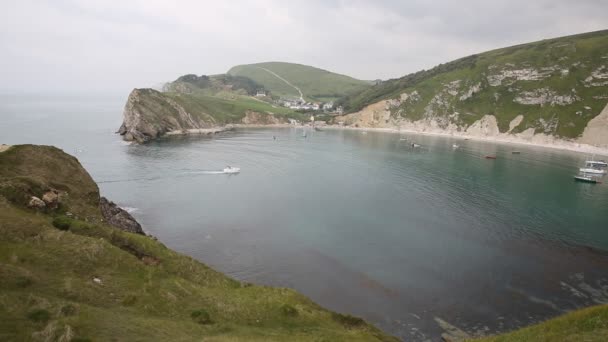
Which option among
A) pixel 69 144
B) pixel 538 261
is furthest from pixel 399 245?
pixel 69 144

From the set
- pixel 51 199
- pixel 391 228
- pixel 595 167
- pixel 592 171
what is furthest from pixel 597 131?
pixel 51 199

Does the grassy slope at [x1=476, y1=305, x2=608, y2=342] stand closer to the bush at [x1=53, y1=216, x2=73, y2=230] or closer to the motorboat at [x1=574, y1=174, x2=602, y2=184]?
the bush at [x1=53, y1=216, x2=73, y2=230]

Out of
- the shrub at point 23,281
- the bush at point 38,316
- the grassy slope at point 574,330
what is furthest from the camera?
the shrub at point 23,281

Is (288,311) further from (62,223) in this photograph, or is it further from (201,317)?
(62,223)

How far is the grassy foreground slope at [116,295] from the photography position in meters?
18.6

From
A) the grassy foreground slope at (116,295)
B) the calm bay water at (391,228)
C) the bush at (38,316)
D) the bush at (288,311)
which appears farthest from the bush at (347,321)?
the bush at (38,316)

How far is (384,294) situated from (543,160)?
13995 centimetres

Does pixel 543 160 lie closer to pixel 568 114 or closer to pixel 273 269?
pixel 568 114

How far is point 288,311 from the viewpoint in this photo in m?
28.6

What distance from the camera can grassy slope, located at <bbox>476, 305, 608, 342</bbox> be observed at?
60.4 ft

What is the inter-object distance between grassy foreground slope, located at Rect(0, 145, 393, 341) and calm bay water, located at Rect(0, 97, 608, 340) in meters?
15.0

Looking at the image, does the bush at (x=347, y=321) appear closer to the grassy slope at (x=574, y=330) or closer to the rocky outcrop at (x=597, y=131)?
the grassy slope at (x=574, y=330)

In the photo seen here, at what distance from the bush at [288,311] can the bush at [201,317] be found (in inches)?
251

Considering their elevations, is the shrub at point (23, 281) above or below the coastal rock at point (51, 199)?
below
